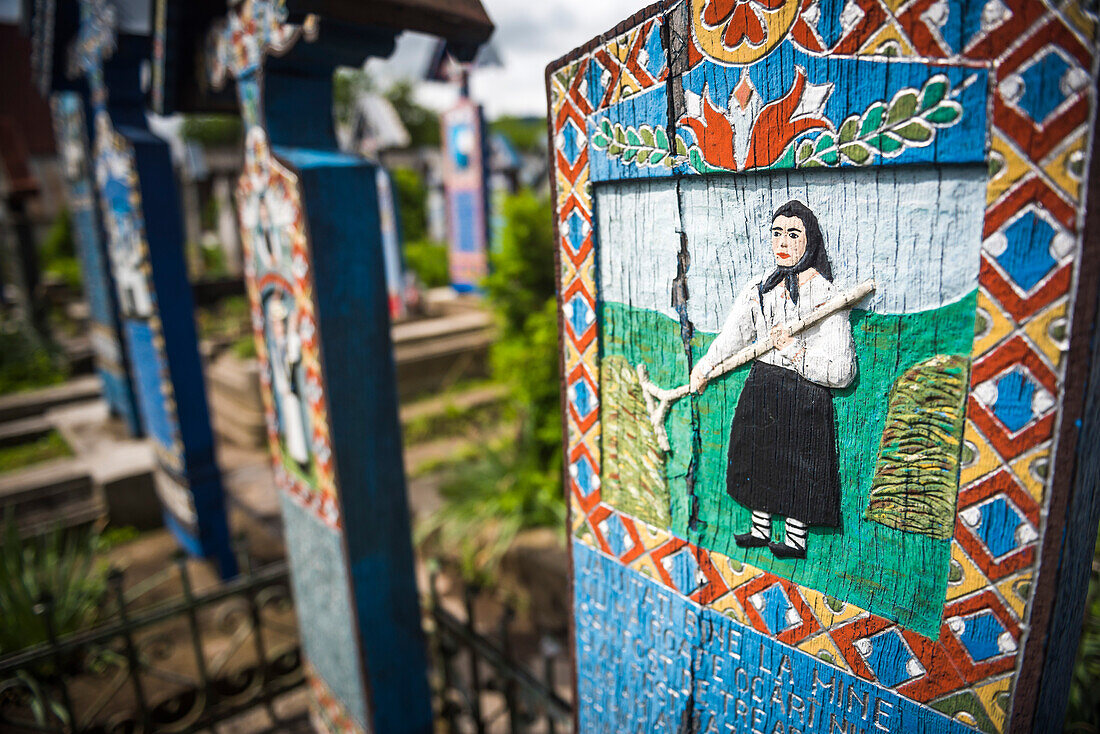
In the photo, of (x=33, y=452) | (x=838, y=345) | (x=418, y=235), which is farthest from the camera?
(x=418, y=235)

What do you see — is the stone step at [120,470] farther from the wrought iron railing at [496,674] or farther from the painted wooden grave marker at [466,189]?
the painted wooden grave marker at [466,189]

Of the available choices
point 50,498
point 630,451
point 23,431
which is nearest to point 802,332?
point 630,451

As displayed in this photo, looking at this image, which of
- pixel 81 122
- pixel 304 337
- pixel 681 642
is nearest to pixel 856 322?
pixel 681 642

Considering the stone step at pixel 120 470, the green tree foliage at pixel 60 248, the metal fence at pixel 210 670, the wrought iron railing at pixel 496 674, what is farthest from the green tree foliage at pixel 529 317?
the green tree foliage at pixel 60 248

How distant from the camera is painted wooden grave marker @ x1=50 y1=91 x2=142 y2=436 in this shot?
13.8ft

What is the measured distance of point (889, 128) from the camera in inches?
29.8

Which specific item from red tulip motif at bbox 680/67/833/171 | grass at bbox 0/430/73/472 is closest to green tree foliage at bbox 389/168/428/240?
grass at bbox 0/430/73/472

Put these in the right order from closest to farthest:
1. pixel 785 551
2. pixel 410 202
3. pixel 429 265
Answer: pixel 785 551, pixel 429 265, pixel 410 202

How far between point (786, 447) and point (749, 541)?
17 cm

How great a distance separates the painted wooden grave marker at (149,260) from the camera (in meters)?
3.32

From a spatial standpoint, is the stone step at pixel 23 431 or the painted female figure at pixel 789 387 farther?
the stone step at pixel 23 431

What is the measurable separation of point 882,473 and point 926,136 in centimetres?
40

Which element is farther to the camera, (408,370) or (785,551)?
(408,370)

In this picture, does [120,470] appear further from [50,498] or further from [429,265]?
[429,265]
